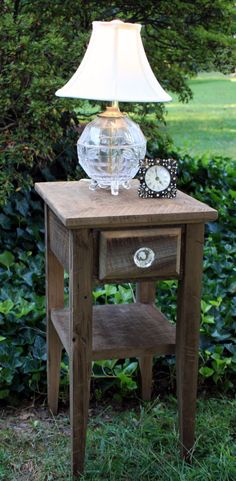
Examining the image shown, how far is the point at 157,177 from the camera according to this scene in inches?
89.1

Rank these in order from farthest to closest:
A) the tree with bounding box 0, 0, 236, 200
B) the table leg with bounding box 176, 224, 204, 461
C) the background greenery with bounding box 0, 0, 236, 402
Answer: the tree with bounding box 0, 0, 236, 200 → the background greenery with bounding box 0, 0, 236, 402 → the table leg with bounding box 176, 224, 204, 461

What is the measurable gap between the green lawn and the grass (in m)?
3.77

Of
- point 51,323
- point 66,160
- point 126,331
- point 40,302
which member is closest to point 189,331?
point 126,331

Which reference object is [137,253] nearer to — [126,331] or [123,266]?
[123,266]

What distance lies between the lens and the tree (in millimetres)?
3568

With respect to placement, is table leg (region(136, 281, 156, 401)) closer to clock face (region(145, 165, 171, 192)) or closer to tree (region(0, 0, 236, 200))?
clock face (region(145, 165, 171, 192))

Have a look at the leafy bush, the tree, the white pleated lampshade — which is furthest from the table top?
the tree

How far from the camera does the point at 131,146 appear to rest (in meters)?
2.30

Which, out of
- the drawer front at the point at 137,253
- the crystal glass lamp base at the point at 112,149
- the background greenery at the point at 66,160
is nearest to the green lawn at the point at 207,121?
the background greenery at the point at 66,160

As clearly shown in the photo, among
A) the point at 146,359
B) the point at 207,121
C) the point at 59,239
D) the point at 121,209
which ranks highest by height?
the point at 121,209

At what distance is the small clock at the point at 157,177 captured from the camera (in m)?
2.25

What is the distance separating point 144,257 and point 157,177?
305mm

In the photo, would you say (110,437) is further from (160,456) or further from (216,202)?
(216,202)

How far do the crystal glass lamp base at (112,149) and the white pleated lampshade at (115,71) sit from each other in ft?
0.58
